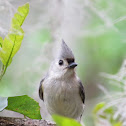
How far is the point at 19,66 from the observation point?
463 cm

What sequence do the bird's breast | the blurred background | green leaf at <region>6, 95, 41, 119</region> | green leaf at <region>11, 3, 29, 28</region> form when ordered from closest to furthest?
green leaf at <region>11, 3, 29, 28</region>
green leaf at <region>6, 95, 41, 119</region>
the bird's breast
the blurred background

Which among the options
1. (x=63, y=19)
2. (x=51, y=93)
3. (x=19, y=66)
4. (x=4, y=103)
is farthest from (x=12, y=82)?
(x=4, y=103)

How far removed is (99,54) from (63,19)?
4.35 feet

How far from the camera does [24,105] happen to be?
2027 millimetres

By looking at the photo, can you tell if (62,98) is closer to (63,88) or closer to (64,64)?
(63,88)

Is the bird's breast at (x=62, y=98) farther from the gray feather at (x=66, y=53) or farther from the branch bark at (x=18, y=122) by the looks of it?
the branch bark at (x=18, y=122)

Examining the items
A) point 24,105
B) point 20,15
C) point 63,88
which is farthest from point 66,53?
point 20,15

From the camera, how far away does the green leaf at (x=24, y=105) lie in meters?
1.98

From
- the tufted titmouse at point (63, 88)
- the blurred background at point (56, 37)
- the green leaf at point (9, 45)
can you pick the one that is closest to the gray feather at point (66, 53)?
the tufted titmouse at point (63, 88)

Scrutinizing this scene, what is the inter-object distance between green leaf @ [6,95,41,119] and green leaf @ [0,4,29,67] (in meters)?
0.24

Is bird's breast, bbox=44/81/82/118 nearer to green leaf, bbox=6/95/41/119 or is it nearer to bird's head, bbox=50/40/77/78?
bird's head, bbox=50/40/77/78

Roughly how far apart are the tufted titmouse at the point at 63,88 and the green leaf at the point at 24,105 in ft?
2.87

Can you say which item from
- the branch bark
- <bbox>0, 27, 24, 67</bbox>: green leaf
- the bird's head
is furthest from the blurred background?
<bbox>0, 27, 24, 67</bbox>: green leaf

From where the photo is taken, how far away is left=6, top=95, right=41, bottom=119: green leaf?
1.98 metres
